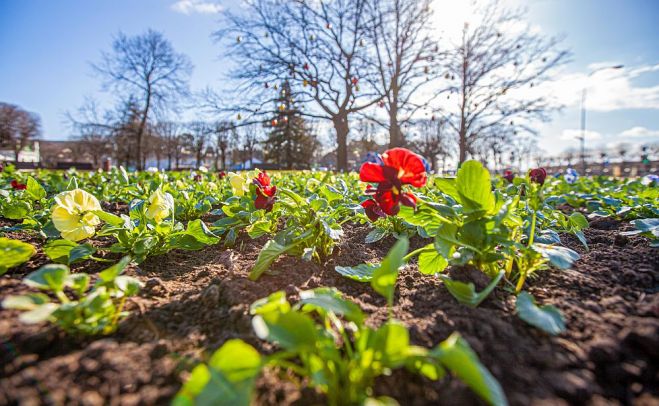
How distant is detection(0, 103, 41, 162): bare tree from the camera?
46.4 m

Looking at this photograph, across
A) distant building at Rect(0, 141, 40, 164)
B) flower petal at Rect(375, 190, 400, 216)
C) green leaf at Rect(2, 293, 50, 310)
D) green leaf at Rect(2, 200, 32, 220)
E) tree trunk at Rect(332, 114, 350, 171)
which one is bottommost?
green leaf at Rect(2, 293, 50, 310)

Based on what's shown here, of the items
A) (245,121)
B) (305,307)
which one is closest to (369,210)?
(305,307)

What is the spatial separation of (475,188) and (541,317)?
506mm

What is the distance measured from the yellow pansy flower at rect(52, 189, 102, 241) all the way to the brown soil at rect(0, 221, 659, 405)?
0.98 feet

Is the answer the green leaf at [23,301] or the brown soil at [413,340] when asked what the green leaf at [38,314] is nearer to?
the green leaf at [23,301]

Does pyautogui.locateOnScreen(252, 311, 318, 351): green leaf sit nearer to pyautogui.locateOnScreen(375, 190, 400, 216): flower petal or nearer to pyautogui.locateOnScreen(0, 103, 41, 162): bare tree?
pyautogui.locateOnScreen(375, 190, 400, 216): flower petal

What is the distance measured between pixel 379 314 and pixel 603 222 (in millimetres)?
3072

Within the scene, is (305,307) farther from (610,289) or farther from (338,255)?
(610,289)

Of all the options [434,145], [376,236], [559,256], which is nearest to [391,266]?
[559,256]

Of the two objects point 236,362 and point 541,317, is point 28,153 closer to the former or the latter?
point 236,362

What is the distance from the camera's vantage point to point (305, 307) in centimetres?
109

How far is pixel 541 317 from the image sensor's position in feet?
3.23

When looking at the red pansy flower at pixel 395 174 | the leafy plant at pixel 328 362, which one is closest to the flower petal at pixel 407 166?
the red pansy flower at pixel 395 174

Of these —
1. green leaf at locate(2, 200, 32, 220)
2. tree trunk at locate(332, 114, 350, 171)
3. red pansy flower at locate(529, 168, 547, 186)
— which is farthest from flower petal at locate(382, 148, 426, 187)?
tree trunk at locate(332, 114, 350, 171)
